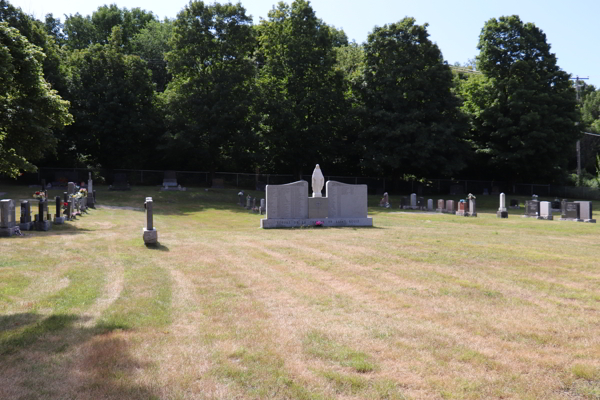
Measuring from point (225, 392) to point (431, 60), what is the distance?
42946 millimetres

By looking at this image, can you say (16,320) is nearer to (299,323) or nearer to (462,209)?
(299,323)

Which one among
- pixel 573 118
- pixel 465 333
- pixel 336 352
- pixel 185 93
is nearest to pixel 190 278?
pixel 336 352

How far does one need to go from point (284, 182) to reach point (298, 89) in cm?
863

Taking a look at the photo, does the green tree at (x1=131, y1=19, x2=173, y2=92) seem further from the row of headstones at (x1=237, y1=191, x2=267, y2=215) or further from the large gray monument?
the large gray monument

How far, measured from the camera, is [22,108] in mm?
17625

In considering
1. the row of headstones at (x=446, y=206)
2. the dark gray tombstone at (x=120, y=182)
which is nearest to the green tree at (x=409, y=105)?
the row of headstones at (x=446, y=206)

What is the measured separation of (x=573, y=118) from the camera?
43.7 m

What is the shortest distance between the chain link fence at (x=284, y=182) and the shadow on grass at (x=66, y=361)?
35.7 meters

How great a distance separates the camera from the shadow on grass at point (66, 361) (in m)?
4.17

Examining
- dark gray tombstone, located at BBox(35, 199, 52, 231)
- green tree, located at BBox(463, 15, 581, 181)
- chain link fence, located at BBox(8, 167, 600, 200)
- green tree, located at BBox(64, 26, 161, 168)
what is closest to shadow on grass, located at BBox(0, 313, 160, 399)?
dark gray tombstone, located at BBox(35, 199, 52, 231)

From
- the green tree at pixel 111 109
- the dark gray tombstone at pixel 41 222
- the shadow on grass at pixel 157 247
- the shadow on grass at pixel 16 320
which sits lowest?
the shadow on grass at pixel 16 320

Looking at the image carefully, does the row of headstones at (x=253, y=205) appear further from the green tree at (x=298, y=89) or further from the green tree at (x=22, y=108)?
the green tree at (x=22, y=108)

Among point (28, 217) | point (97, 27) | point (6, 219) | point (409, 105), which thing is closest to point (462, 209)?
point (409, 105)

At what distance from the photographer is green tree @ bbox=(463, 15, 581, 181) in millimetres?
42375
